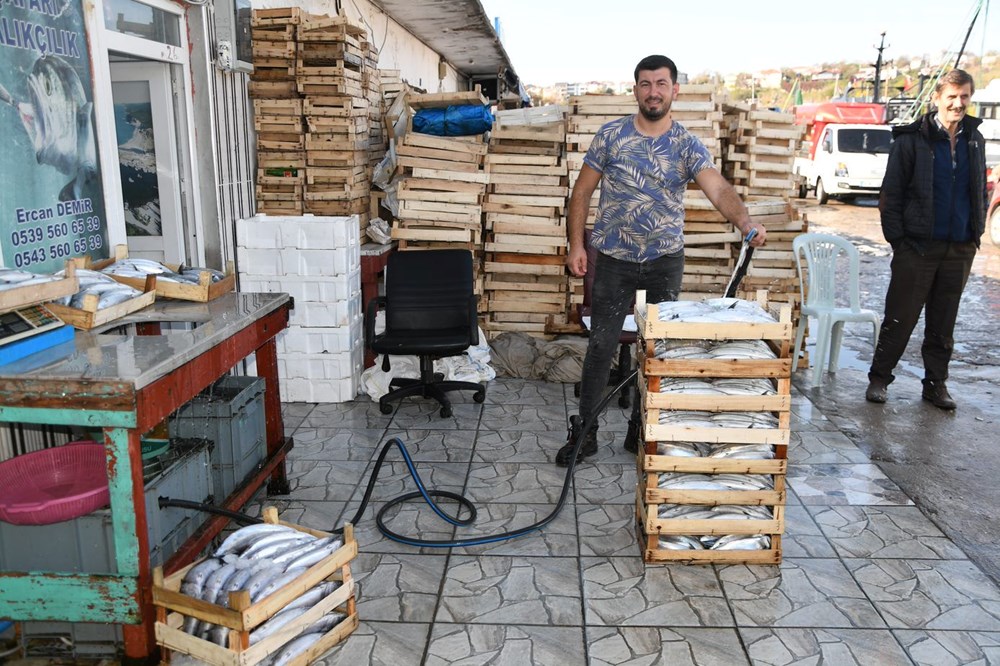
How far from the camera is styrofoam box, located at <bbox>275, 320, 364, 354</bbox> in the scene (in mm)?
5961

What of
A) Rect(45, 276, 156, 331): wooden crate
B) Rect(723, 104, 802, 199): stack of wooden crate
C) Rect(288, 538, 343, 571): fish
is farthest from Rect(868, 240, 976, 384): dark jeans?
Rect(45, 276, 156, 331): wooden crate

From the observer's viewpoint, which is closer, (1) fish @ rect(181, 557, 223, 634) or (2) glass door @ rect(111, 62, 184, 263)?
(1) fish @ rect(181, 557, 223, 634)

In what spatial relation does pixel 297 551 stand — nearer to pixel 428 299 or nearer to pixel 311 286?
pixel 311 286

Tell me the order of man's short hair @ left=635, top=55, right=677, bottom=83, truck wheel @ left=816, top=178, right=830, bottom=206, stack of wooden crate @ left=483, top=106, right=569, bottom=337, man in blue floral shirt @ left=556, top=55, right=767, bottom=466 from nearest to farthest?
man's short hair @ left=635, top=55, right=677, bottom=83 < man in blue floral shirt @ left=556, top=55, right=767, bottom=466 < stack of wooden crate @ left=483, top=106, right=569, bottom=337 < truck wheel @ left=816, top=178, right=830, bottom=206

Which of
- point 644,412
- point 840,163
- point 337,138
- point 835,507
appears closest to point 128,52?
point 337,138

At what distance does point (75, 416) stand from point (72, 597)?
670 millimetres

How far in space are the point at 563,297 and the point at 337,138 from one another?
2462 millimetres

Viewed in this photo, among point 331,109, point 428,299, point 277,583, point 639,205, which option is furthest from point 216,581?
point 331,109

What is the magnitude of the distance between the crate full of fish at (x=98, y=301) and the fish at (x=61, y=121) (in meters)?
0.76

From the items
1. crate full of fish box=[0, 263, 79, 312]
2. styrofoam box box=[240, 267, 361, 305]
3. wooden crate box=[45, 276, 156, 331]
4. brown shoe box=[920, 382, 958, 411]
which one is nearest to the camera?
crate full of fish box=[0, 263, 79, 312]

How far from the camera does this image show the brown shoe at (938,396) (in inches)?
234

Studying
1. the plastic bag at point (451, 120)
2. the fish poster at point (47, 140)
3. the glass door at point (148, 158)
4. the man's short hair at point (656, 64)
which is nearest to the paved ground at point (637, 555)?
the glass door at point (148, 158)

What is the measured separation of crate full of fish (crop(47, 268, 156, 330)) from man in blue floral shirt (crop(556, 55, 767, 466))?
7.48ft

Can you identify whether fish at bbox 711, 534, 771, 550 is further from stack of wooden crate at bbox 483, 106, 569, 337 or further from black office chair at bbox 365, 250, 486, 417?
stack of wooden crate at bbox 483, 106, 569, 337
